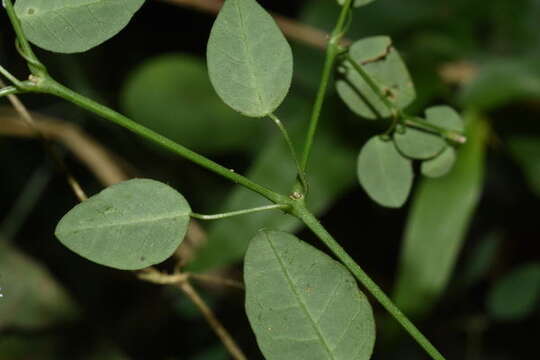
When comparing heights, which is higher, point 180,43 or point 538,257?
point 180,43

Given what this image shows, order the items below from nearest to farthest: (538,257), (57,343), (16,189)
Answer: (57,343) < (16,189) < (538,257)

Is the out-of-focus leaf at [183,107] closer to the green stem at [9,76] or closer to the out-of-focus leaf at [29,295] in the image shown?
the out-of-focus leaf at [29,295]

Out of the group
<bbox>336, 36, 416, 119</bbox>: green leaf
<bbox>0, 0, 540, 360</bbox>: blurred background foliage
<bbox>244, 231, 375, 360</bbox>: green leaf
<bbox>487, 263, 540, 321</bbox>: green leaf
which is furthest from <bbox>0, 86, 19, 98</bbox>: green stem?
<bbox>487, 263, 540, 321</bbox>: green leaf

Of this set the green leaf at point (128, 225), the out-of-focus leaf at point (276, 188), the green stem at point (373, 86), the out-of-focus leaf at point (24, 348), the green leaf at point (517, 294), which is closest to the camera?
the green leaf at point (128, 225)

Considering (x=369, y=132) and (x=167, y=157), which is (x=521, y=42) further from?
(x=167, y=157)

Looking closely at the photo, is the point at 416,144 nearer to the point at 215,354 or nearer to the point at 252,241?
the point at 252,241

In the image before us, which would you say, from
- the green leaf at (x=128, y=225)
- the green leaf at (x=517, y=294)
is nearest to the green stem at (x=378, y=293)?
the green leaf at (x=128, y=225)

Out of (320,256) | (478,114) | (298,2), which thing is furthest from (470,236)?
(320,256)
